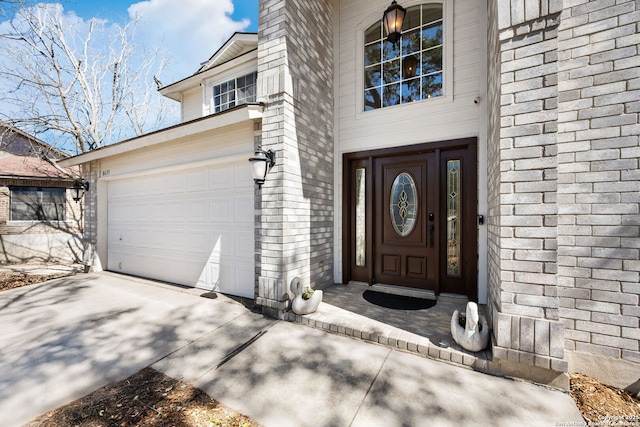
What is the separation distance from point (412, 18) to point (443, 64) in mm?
945

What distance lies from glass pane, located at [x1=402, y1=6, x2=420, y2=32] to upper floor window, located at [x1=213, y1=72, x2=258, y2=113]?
10.0 feet

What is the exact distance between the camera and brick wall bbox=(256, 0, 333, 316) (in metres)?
3.14

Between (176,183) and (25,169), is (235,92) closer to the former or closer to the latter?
(176,183)

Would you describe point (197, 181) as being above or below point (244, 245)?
above

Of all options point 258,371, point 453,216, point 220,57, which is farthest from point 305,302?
point 220,57

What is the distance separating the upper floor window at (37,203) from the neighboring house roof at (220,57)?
6.21 meters

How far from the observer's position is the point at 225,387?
1970 mm

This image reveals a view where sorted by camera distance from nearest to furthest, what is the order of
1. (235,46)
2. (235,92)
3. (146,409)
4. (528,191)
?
(146,409) → (528,191) → (235,92) → (235,46)

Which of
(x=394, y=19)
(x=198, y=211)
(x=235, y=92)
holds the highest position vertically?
(x=235, y=92)

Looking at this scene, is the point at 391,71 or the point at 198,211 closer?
the point at 391,71

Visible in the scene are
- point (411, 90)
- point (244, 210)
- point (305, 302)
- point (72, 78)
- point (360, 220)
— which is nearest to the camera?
point (305, 302)

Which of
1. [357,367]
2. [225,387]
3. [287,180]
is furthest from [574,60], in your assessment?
[225,387]

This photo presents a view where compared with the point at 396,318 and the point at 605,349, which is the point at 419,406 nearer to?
the point at 396,318

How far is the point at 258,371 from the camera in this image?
7.06 feet
